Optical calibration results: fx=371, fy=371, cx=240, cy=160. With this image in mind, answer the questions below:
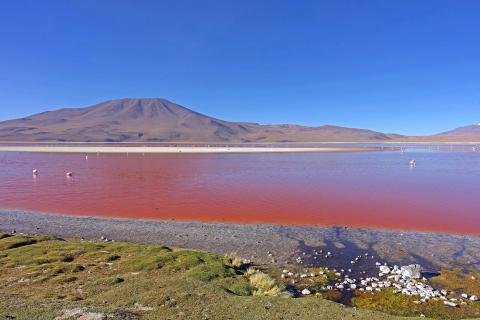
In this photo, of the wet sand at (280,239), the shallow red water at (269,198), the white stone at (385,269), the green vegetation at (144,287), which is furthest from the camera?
the shallow red water at (269,198)

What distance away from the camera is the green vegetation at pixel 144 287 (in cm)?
685

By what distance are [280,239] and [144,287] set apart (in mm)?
7188

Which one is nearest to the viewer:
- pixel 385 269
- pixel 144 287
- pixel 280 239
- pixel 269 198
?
pixel 144 287

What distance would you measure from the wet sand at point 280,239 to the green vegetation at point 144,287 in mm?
1731

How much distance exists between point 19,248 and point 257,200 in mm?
13945

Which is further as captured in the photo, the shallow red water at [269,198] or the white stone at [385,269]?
the shallow red water at [269,198]

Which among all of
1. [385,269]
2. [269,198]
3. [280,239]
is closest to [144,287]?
[385,269]

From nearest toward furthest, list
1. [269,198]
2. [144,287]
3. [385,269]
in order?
[144,287]
[385,269]
[269,198]

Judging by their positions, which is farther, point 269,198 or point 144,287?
point 269,198

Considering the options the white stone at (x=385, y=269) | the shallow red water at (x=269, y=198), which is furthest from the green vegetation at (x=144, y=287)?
the shallow red water at (x=269, y=198)

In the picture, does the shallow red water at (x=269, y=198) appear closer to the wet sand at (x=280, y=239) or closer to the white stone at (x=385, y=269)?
the wet sand at (x=280, y=239)

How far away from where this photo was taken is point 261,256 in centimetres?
1248

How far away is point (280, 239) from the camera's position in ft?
47.5

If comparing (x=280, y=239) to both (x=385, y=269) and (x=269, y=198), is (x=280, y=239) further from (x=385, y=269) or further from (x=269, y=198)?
(x=269, y=198)
